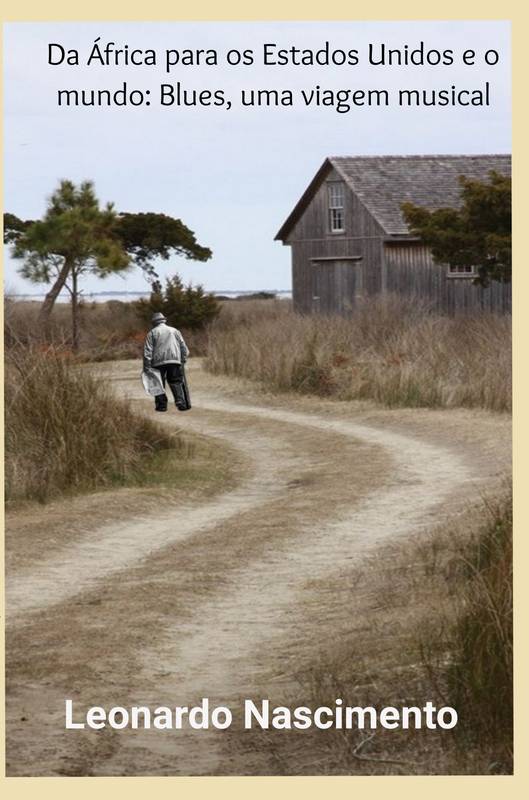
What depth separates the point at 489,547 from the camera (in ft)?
34.3

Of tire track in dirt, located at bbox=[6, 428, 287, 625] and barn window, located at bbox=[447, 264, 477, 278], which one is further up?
barn window, located at bbox=[447, 264, 477, 278]

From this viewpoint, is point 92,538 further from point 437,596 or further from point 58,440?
point 437,596

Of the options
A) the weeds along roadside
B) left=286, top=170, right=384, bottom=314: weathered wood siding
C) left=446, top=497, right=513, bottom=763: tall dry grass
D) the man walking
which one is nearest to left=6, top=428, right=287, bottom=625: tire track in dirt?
the man walking

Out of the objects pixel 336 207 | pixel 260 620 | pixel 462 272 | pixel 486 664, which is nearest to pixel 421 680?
pixel 486 664

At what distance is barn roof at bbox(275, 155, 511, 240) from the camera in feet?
131

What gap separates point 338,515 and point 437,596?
4.93 m

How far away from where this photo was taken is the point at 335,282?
42.3 metres

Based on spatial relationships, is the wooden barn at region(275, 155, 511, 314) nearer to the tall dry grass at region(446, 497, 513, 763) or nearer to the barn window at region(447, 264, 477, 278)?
the barn window at region(447, 264, 477, 278)

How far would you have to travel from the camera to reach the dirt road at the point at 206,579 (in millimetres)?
8117

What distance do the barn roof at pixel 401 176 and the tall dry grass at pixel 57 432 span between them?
74.0ft

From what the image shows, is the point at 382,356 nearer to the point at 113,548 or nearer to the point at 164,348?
the point at 164,348

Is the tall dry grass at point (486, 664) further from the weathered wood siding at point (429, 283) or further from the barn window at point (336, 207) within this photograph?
the barn window at point (336, 207)

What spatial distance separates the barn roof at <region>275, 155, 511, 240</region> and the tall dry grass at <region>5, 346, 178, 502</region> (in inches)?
888

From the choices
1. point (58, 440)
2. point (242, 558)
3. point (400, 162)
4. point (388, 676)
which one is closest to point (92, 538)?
point (242, 558)
